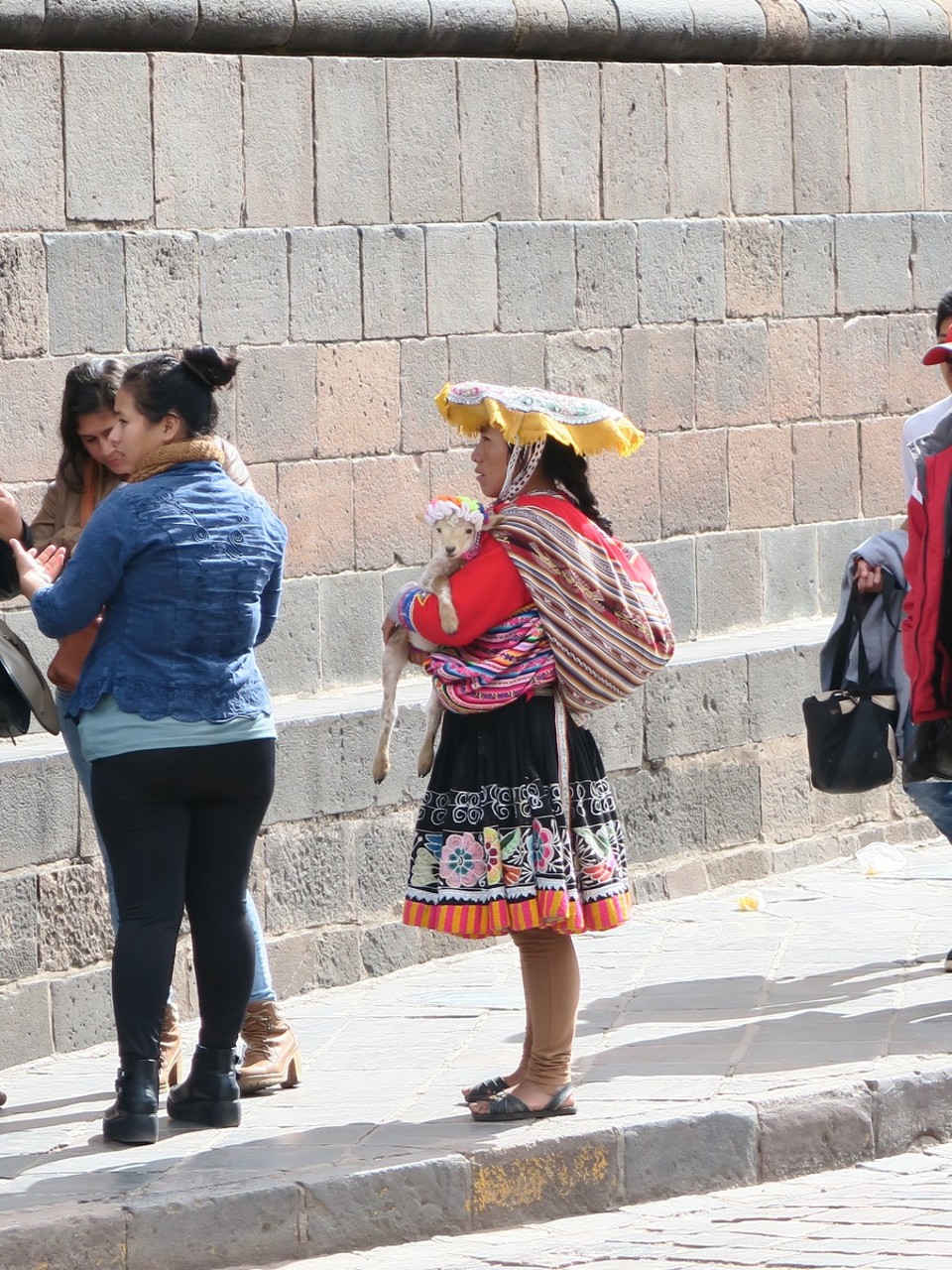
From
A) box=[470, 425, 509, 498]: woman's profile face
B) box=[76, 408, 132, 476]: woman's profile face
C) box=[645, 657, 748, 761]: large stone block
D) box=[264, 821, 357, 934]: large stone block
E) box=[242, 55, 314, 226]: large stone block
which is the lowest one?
box=[264, 821, 357, 934]: large stone block

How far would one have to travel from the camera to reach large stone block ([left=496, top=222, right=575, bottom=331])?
939cm

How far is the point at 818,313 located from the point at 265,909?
4.37 meters

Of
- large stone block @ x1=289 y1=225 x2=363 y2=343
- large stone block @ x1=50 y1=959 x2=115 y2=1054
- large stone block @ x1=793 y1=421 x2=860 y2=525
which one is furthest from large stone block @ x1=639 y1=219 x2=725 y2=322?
large stone block @ x1=50 y1=959 x2=115 y2=1054

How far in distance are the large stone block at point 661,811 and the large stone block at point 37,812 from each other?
2.71 metres

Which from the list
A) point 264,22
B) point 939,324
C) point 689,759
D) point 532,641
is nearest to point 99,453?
point 532,641

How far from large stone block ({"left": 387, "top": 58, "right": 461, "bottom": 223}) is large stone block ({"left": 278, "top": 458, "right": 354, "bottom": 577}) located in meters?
1.02

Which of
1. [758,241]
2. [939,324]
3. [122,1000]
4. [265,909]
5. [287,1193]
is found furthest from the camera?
[758,241]

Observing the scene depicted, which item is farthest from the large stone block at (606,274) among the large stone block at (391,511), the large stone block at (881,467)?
the large stone block at (881,467)

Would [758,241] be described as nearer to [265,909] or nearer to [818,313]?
[818,313]

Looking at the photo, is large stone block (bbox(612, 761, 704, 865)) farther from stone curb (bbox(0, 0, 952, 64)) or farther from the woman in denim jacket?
the woman in denim jacket

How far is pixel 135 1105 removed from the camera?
589cm

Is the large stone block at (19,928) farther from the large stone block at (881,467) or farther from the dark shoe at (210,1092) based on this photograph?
the large stone block at (881,467)

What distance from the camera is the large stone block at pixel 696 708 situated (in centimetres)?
962

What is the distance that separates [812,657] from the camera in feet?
34.0
